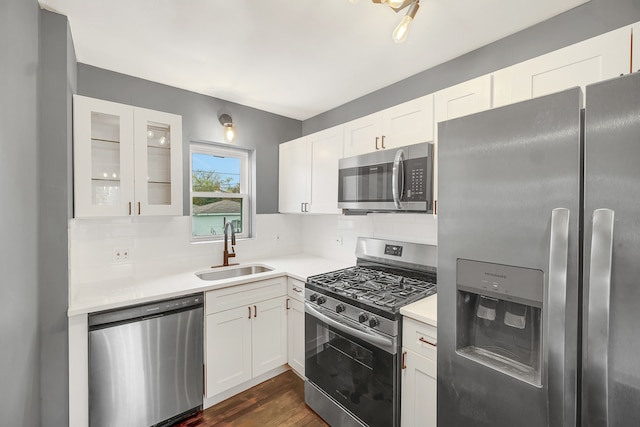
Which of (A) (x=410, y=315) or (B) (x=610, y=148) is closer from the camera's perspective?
(B) (x=610, y=148)

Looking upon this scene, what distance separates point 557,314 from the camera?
853mm

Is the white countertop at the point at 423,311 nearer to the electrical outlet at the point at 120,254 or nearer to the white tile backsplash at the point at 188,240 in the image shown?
the white tile backsplash at the point at 188,240

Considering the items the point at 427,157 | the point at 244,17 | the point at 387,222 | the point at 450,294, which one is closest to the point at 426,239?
the point at 387,222

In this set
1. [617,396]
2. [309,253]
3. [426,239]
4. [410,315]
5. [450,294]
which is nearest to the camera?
[617,396]

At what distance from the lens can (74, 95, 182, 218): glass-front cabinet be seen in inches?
73.5

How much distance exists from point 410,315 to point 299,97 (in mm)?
2270

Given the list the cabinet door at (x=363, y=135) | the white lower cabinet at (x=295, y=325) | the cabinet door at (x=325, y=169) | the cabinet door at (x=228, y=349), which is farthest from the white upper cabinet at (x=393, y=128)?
the cabinet door at (x=228, y=349)

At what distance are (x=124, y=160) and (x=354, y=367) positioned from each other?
2185 mm

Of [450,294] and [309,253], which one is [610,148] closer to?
[450,294]

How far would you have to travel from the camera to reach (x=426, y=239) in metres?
2.29

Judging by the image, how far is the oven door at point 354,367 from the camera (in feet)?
5.19

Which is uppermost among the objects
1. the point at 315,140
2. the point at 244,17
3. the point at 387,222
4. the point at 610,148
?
the point at 244,17

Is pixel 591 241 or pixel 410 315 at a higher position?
pixel 591 241

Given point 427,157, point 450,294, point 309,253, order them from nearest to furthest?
1. point 450,294
2. point 427,157
3. point 309,253
